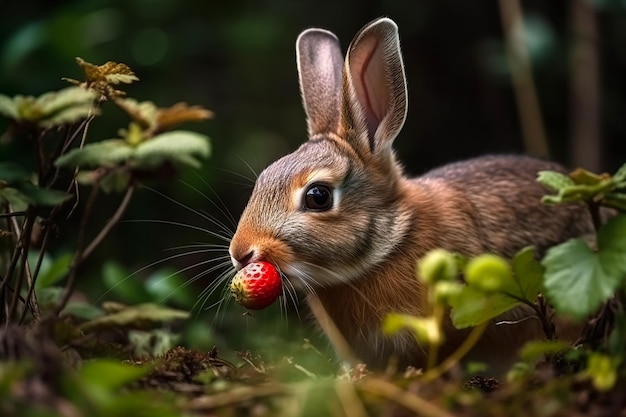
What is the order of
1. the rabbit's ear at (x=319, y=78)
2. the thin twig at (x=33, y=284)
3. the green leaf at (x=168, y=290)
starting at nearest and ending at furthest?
the thin twig at (x=33, y=284) < the green leaf at (x=168, y=290) < the rabbit's ear at (x=319, y=78)

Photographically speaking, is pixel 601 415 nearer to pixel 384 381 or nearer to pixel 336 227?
pixel 384 381

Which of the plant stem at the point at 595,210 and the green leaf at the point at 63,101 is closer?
the green leaf at the point at 63,101

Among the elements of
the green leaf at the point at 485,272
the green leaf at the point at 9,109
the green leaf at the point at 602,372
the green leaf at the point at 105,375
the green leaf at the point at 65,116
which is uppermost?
the green leaf at the point at 9,109

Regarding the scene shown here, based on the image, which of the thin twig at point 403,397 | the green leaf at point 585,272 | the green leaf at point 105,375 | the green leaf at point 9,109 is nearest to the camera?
the green leaf at point 105,375

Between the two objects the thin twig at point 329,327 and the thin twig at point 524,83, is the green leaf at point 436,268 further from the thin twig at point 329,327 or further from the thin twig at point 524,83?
the thin twig at point 524,83

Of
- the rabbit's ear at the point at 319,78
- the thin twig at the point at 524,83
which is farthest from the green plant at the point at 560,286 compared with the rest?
the thin twig at the point at 524,83

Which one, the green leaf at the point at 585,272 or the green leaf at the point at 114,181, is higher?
the green leaf at the point at 114,181

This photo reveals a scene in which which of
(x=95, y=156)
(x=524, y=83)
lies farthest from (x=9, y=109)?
(x=524, y=83)
